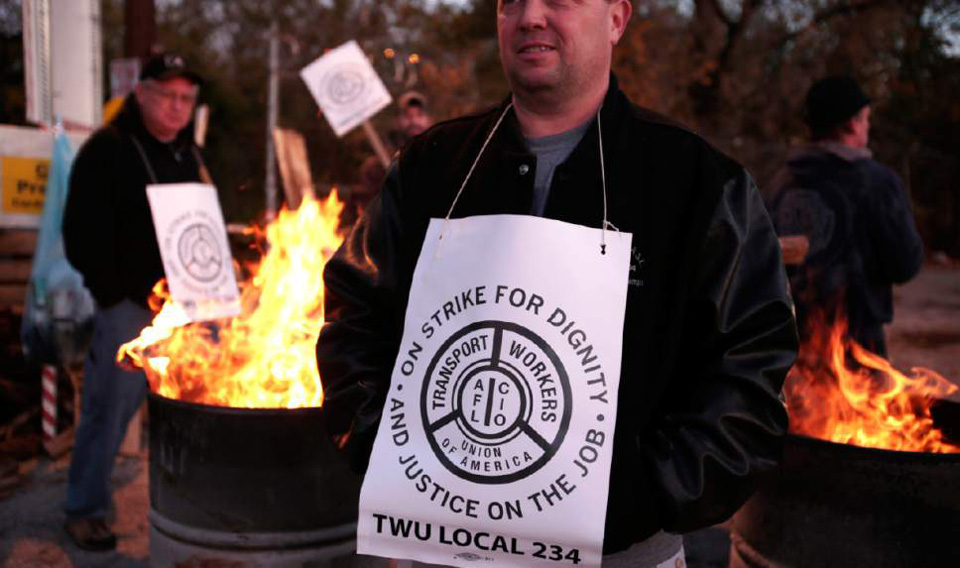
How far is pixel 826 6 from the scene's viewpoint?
18.8 m

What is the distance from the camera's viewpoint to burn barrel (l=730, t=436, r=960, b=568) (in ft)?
7.41

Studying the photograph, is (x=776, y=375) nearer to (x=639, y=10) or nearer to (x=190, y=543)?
(x=190, y=543)

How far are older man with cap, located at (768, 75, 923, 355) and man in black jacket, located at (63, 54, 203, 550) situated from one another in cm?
309

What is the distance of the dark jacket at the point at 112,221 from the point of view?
13.2ft

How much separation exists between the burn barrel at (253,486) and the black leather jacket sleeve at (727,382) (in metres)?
1.35

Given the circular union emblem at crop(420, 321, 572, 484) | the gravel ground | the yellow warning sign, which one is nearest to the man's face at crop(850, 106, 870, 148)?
the gravel ground

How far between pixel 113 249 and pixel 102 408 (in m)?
0.80

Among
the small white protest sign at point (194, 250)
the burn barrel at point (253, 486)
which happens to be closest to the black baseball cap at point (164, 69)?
the small white protest sign at point (194, 250)

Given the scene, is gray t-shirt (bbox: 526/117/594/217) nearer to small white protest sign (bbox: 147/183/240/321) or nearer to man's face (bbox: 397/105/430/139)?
small white protest sign (bbox: 147/183/240/321)

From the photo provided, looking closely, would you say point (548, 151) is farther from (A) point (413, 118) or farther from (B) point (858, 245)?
(A) point (413, 118)

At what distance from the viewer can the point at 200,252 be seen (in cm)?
392

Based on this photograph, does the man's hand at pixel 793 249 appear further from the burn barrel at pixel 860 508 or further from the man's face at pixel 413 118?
the man's face at pixel 413 118

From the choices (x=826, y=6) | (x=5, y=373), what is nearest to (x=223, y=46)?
(x=826, y=6)

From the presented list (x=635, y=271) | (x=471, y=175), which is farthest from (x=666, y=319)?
(x=471, y=175)
